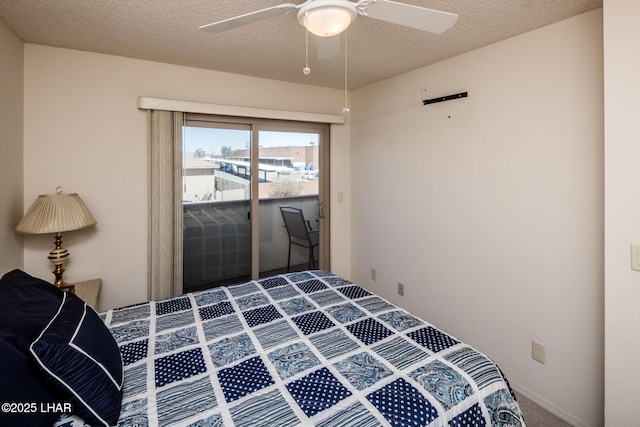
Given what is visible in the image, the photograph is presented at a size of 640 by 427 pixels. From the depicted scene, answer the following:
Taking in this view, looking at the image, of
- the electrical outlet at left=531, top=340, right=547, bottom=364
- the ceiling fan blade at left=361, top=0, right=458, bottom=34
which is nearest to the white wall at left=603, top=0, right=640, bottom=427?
the electrical outlet at left=531, top=340, right=547, bottom=364

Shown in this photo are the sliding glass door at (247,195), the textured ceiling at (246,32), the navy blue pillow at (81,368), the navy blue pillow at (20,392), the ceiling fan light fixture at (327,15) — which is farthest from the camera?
the sliding glass door at (247,195)

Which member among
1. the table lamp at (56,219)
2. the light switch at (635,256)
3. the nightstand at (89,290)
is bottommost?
the nightstand at (89,290)

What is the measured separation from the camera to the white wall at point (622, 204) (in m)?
1.62

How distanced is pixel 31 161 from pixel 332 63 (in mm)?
2485

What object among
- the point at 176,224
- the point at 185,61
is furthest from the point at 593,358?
the point at 185,61

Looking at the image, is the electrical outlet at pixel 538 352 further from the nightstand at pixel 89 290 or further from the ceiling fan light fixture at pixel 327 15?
the nightstand at pixel 89 290

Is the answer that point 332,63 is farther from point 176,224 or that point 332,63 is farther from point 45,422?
point 45,422

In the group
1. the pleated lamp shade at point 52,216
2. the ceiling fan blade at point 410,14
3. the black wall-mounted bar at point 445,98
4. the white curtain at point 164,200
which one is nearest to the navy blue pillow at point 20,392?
the pleated lamp shade at point 52,216

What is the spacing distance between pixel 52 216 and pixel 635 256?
3.40 meters

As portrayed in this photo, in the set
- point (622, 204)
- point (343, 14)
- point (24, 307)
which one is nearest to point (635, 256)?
point (622, 204)

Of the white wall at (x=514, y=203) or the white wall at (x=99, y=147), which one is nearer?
the white wall at (x=514, y=203)

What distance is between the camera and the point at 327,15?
1.29m

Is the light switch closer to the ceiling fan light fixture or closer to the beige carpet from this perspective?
the beige carpet

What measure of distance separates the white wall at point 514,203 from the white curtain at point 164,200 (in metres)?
2.04
